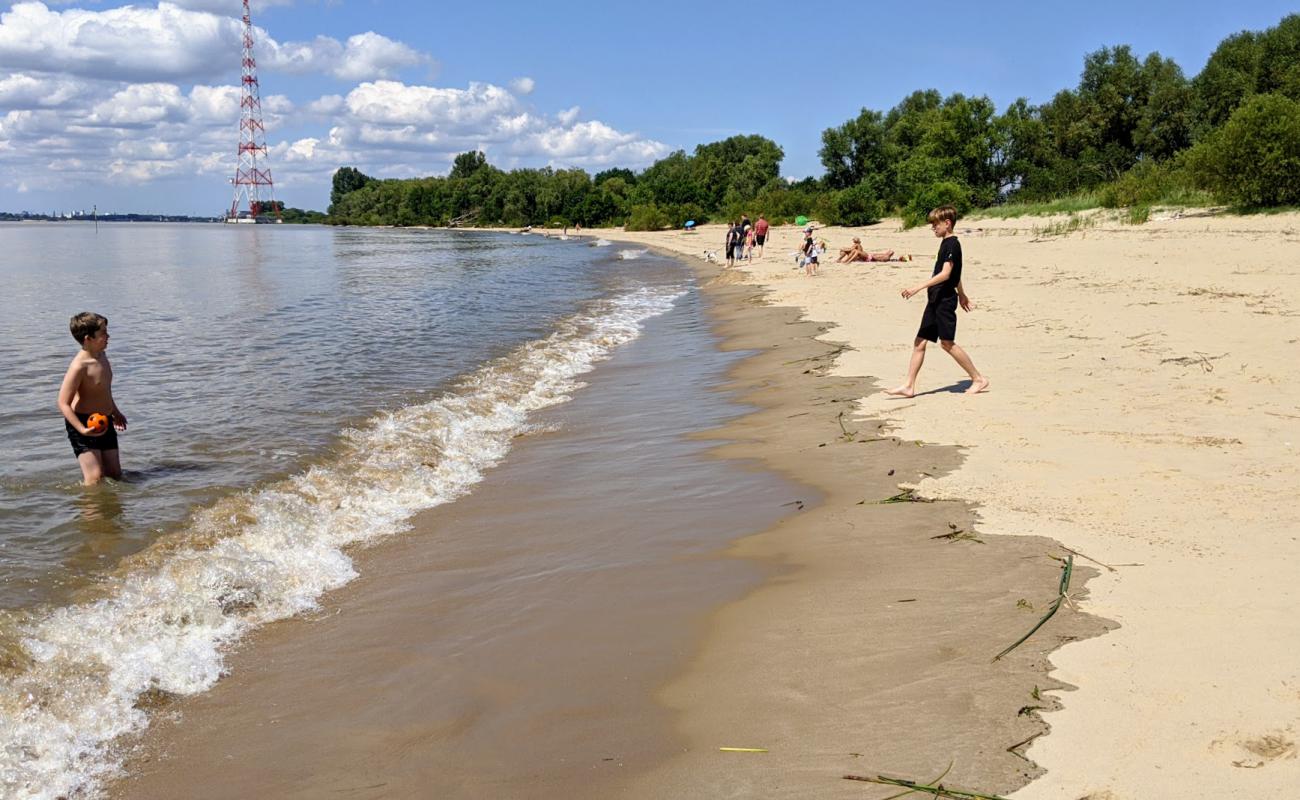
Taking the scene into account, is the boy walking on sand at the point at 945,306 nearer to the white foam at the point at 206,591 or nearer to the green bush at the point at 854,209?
the white foam at the point at 206,591

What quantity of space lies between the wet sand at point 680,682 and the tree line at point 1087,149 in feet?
82.0

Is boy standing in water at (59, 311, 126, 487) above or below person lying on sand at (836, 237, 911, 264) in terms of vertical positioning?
below

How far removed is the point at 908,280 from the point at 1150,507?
17122mm

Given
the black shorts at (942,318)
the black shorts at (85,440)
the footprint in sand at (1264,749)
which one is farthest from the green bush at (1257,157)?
the black shorts at (85,440)

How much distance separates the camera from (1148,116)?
176ft

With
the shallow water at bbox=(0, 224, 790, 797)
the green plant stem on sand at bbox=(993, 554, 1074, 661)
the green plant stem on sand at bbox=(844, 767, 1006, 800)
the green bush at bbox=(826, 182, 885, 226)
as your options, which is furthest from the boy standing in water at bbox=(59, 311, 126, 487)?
the green bush at bbox=(826, 182, 885, 226)

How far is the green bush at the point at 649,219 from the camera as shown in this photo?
93.0 m

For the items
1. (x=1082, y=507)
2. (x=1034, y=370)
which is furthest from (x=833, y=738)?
(x=1034, y=370)

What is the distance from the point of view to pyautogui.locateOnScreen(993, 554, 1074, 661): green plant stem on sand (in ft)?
12.1

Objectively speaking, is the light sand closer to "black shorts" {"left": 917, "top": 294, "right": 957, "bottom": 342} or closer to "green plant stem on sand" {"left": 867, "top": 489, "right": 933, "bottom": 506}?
"green plant stem on sand" {"left": 867, "top": 489, "right": 933, "bottom": 506}

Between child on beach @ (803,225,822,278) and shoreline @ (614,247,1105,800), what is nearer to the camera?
shoreline @ (614,247,1105,800)

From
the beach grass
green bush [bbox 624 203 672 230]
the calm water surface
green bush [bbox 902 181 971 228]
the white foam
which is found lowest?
the white foam

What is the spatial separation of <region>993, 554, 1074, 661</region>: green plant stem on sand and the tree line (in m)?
24.8

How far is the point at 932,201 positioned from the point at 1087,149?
15.3m
